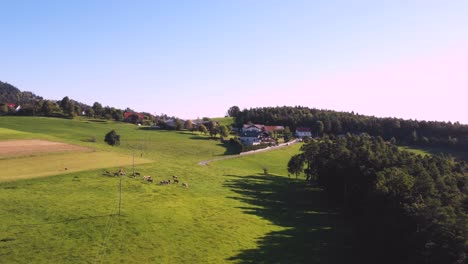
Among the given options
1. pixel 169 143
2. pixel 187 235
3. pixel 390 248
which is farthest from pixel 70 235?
pixel 169 143

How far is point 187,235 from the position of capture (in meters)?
51.1

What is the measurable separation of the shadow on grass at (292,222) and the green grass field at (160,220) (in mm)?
185

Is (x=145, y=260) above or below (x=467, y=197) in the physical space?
below

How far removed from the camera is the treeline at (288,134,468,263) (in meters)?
42.8

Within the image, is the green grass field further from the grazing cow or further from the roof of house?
the roof of house

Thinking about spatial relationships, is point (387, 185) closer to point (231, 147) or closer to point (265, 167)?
point (265, 167)

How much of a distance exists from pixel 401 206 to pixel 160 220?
3410cm

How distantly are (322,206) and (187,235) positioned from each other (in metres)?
41.3

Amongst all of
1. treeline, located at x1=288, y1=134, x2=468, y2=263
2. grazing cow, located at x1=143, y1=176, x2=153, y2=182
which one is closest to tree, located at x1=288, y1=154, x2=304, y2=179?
treeline, located at x1=288, y1=134, x2=468, y2=263

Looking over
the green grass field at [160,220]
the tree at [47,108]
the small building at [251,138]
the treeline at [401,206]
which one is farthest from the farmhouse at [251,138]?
the tree at [47,108]

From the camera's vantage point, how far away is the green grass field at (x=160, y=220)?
142 ft

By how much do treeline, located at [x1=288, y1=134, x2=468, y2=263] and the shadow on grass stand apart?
3.89m

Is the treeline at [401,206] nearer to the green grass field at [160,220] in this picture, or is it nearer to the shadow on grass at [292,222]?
the shadow on grass at [292,222]

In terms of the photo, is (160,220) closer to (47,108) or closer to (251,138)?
(251,138)
